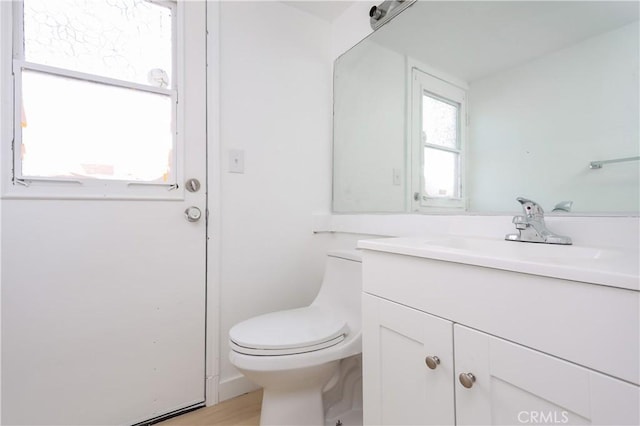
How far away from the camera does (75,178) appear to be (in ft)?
3.52

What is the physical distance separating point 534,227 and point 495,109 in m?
0.47

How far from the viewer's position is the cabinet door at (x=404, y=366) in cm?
66

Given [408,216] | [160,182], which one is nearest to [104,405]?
[160,182]

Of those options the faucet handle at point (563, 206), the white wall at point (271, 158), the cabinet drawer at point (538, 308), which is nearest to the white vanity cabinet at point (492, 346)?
the cabinet drawer at point (538, 308)

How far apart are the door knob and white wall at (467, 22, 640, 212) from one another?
112cm

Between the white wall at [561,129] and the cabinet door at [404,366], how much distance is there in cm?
57

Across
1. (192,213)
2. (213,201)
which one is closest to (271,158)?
(213,201)

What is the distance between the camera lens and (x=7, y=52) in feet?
3.23

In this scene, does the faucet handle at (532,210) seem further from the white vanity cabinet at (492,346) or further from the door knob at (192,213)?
the door knob at (192,213)

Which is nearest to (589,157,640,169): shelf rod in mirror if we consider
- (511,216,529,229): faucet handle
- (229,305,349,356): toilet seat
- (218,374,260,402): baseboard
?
(511,216,529,229): faucet handle

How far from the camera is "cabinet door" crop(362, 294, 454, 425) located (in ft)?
2.15

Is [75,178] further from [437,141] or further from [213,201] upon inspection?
[437,141]

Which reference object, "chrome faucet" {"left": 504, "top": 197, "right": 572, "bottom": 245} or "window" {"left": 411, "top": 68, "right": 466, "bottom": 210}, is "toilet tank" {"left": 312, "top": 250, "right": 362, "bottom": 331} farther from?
"chrome faucet" {"left": 504, "top": 197, "right": 572, "bottom": 245}

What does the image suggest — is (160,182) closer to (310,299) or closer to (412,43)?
(310,299)
